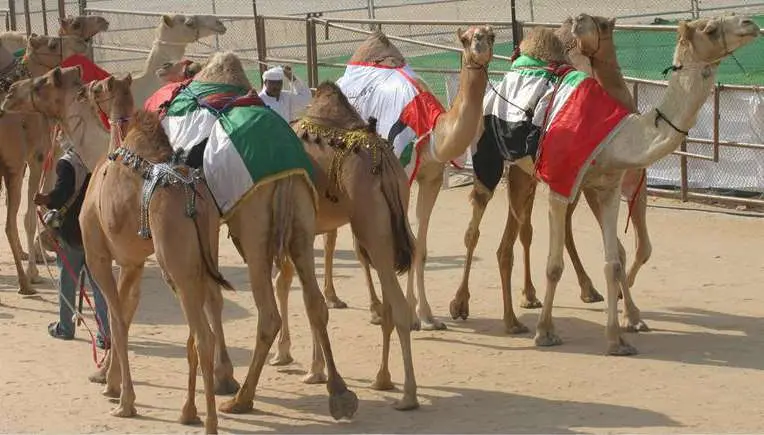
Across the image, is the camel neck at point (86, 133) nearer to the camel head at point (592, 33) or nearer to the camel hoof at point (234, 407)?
the camel hoof at point (234, 407)

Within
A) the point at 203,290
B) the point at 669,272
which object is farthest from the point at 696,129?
the point at 203,290

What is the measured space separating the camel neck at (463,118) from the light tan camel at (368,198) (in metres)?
0.85

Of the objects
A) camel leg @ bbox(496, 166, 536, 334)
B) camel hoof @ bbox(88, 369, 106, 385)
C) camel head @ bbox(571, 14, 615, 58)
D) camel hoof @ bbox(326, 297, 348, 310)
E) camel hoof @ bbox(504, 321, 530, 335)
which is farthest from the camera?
camel hoof @ bbox(326, 297, 348, 310)

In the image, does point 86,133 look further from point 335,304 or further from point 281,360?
point 335,304

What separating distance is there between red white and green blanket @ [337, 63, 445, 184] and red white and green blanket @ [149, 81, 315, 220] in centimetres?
183

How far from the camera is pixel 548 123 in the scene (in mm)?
9461

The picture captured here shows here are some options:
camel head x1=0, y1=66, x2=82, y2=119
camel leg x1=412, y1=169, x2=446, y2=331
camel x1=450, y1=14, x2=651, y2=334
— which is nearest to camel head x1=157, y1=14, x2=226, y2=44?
camel head x1=0, y1=66, x2=82, y2=119

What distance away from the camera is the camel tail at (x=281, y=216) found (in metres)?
7.75

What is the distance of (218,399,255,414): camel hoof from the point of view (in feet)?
26.3

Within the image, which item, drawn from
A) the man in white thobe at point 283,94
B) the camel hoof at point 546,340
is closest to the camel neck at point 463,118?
the camel hoof at point 546,340

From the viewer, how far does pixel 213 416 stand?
7387mm

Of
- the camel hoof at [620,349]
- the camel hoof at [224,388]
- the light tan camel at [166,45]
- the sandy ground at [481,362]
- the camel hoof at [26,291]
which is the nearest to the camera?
the sandy ground at [481,362]

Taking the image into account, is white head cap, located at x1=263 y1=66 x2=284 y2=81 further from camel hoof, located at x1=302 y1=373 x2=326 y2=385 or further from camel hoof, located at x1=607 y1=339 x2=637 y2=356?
camel hoof, located at x1=607 y1=339 x2=637 y2=356

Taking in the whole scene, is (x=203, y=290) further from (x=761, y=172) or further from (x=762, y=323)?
(x=761, y=172)
